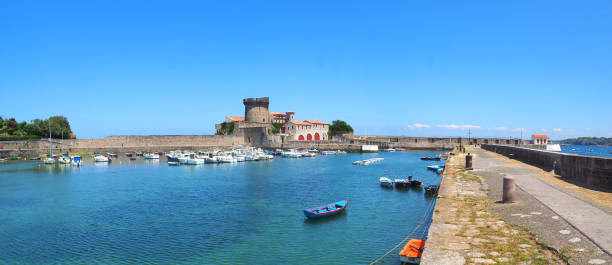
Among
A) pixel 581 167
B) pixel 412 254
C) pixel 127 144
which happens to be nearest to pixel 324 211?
pixel 412 254

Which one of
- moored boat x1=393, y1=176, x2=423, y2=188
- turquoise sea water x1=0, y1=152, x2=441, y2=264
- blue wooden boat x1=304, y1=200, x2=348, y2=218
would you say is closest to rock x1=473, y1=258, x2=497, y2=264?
turquoise sea water x1=0, y1=152, x2=441, y2=264

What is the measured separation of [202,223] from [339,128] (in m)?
86.2

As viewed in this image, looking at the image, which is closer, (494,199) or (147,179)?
(494,199)

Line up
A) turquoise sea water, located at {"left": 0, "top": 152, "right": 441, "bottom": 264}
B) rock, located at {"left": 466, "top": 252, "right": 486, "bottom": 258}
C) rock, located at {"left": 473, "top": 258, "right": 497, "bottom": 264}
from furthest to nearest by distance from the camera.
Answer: turquoise sea water, located at {"left": 0, "top": 152, "right": 441, "bottom": 264} → rock, located at {"left": 466, "top": 252, "right": 486, "bottom": 258} → rock, located at {"left": 473, "top": 258, "right": 497, "bottom": 264}

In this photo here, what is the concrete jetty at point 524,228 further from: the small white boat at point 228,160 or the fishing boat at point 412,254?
the small white boat at point 228,160

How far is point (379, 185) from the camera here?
27.0m

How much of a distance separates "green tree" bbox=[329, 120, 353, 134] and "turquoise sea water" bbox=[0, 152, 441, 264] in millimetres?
72154

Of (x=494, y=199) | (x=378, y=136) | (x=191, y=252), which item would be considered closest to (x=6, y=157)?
(x=191, y=252)

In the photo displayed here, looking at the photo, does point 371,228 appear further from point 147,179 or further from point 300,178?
point 147,179

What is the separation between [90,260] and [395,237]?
10.2m

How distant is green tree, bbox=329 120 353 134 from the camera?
100688 millimetres

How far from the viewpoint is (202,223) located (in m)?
16.2

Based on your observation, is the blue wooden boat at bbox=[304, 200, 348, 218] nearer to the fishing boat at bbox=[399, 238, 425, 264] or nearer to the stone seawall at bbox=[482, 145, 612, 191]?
the fishing boat at bbox=[399, 238, 425, 264]

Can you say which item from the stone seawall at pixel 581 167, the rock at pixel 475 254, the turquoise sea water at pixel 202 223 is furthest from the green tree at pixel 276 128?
the rock at pixel 475 254
